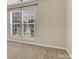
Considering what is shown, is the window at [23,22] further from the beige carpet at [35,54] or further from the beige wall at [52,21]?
the beige carpet at [35,54]

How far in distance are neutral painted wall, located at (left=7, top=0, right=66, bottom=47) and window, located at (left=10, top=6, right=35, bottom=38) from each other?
56 centimetres

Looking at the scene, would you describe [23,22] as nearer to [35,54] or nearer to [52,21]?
[52,21]

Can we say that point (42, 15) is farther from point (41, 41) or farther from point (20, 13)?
point (20, 13)

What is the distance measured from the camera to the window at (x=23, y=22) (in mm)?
7164

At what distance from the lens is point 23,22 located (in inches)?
304

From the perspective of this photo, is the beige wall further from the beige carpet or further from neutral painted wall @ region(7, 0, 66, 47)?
the beige carpet

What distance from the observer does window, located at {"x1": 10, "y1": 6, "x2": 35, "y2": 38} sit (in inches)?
282

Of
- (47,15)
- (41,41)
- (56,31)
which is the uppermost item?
(47,15)

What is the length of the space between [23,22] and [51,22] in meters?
2.19

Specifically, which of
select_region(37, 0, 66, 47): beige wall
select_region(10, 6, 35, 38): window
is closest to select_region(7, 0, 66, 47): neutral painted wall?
select_region(37, 0, 66, 47): beige wall

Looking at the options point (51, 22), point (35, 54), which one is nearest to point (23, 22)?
point (51, 22)
